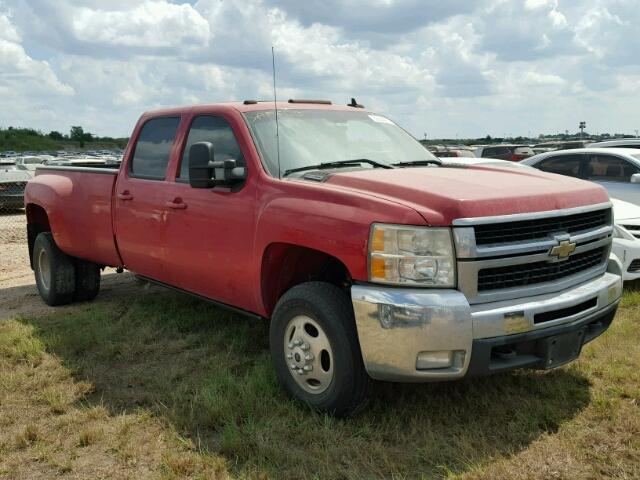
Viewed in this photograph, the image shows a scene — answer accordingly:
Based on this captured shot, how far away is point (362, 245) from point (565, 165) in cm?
739

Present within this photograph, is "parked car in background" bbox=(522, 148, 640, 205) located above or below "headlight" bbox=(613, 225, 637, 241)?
above

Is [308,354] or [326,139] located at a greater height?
[326,139]

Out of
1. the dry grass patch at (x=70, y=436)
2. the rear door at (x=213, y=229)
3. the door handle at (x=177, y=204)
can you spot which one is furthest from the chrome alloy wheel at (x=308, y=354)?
the door handle at (x=177, y=204)

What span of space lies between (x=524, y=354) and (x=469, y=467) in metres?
0.71

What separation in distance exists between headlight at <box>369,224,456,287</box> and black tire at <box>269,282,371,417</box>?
38 cm

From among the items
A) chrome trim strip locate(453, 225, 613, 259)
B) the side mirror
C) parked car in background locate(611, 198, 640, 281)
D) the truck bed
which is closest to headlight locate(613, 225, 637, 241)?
parked car in background locate(611, 198, 640, 281)

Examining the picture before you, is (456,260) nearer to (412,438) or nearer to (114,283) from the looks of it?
(412,438)

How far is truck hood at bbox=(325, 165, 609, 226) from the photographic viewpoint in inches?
136

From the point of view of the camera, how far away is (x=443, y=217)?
341 cm

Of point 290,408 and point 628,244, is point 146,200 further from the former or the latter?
point 628,244

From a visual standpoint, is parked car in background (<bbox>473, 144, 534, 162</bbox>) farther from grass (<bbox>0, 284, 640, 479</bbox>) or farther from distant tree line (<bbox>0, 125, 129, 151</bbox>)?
distant tree line (<bbox>0, 125, 129, 151</bbox>)

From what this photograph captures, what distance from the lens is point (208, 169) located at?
4430 millimetres

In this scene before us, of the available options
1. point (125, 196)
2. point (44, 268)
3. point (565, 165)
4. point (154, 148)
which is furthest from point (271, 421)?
point (565, 165)

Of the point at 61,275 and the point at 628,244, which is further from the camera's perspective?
the point at 61,275
